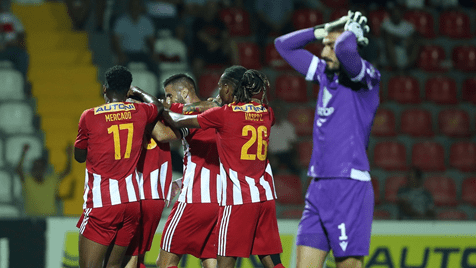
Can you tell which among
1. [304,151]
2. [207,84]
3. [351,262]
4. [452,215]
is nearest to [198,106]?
[351,262]

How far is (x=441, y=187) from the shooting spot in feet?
33.0

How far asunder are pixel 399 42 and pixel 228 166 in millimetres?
7626

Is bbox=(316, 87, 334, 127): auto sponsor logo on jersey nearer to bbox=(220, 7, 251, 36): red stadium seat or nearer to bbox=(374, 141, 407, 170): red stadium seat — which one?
bbox=(374, 141, 407, 170): red stadium seat

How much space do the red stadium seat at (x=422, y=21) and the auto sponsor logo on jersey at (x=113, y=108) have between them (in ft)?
27.7

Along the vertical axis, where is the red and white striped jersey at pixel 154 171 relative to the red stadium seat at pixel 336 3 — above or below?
below

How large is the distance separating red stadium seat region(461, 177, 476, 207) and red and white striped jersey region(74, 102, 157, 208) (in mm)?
6963

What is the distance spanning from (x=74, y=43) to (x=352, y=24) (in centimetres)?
821

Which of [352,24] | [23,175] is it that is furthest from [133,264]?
[23,175]

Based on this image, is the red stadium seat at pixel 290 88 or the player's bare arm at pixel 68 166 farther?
the red stadium seat at pixel 290 88

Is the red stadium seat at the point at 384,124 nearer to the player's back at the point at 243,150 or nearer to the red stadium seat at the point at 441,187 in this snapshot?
the red stadium seat at the point at 441,187

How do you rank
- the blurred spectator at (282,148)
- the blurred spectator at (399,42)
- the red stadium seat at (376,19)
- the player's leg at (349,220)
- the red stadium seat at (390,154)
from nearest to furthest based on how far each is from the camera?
the player's leg at (349,220) < the blurred spectator at (282,148) < the red stadium seat at (390,154) < the blurred spectator at (399,42) < the red stadium seat at (376,19)

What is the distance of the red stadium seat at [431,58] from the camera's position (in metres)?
11.5

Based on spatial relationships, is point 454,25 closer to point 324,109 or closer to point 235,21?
point 235,21

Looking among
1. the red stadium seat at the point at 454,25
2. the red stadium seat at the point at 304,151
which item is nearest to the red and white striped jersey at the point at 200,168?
the red stadium seat at the point at 304,151
